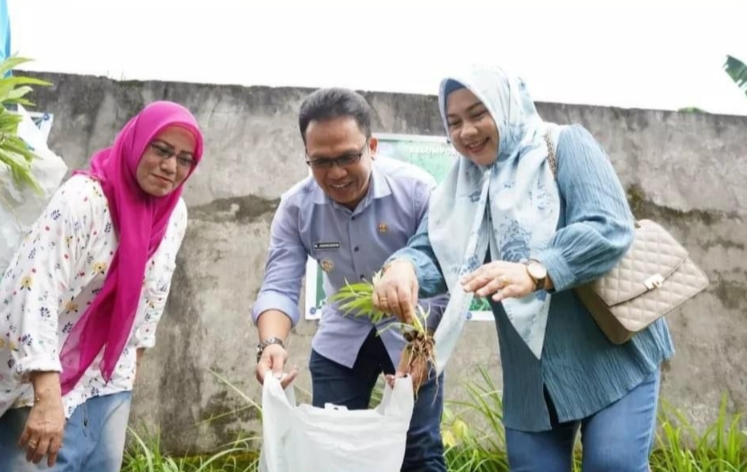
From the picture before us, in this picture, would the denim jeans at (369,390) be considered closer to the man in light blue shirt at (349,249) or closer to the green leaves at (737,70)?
the man in light blue shirt at (349,249)

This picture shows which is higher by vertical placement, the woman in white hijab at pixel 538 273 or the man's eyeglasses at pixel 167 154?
the man's eyeglasses at pixel 167 154

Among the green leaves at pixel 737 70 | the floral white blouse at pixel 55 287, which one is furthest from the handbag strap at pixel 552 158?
the green leaves at pixel 737 70

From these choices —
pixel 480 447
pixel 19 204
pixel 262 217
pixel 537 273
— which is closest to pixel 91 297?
pixel 19 204

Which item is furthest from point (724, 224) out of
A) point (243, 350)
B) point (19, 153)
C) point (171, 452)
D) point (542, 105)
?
point (19, 153)

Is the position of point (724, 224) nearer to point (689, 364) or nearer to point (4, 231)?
point (689, 364)

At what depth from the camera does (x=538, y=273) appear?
159 cm

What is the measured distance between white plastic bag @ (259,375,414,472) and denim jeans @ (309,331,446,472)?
1.42 feet

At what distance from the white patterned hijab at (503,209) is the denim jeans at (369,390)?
1.54 feet

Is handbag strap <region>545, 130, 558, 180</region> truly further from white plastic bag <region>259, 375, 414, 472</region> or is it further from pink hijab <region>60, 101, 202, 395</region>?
pink hijab <region>60, 101, 202, 395</region>

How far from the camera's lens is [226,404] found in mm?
3678

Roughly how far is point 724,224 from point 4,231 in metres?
3.80

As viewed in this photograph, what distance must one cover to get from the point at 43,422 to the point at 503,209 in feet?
4.19

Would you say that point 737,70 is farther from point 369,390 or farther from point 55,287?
point 55,287

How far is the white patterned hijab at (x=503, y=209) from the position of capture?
175 centimetres
